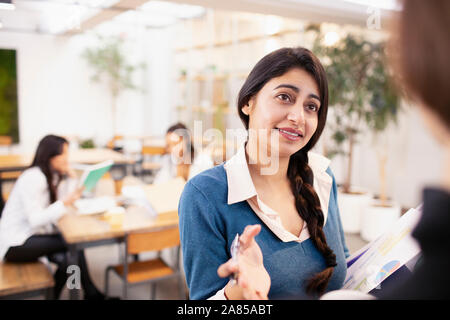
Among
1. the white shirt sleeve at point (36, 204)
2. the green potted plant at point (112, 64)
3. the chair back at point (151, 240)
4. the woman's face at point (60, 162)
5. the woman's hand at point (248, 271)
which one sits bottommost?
the chair back at point (151, 240)

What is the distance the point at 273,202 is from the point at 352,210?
7.05 feet

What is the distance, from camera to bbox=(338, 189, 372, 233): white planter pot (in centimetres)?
301

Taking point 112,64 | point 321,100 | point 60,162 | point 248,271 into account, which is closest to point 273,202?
point 321,100

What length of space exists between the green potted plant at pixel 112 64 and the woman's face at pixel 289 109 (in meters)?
7.62

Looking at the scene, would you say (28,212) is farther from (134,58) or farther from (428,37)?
(134,58)

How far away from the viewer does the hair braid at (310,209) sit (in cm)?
98

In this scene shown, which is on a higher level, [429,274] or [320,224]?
[429,274]

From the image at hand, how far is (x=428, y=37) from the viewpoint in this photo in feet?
1.08

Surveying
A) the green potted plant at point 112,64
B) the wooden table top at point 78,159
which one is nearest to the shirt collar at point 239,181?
the wooden table top at point 78,159

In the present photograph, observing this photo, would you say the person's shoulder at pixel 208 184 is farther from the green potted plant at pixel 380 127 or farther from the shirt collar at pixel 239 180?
the green potted plant at pixel 380 127

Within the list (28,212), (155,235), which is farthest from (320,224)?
(28,212)

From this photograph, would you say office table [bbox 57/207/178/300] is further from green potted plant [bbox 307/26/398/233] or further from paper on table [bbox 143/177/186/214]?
green potted plant [bbox 307/26/398/233]

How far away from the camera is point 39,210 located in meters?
2.55
